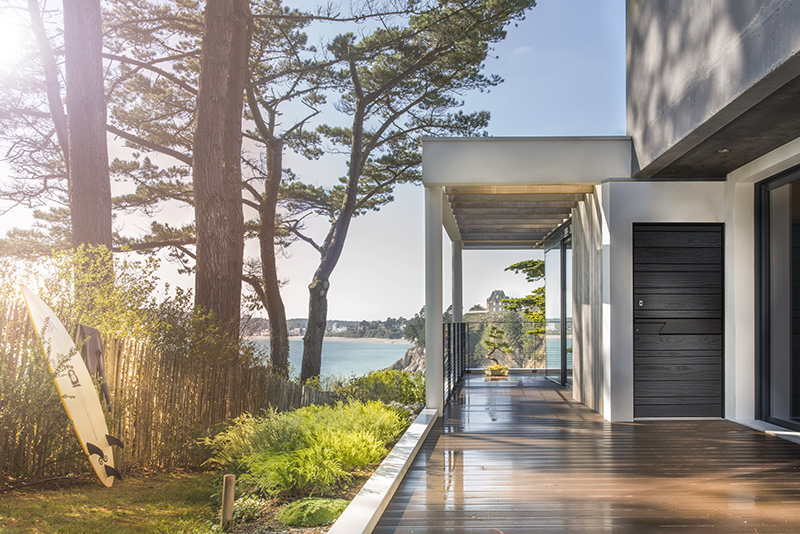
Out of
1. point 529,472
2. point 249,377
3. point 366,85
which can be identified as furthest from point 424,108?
point 529,472

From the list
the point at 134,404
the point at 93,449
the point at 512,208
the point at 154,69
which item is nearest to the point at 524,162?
the point at 512,208

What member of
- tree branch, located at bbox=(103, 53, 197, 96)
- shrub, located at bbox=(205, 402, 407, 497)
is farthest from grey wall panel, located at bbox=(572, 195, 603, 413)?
tree branch, located at bbox=(103, 53, 197, 96)

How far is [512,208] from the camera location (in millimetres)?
8945

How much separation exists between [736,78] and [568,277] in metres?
5.88

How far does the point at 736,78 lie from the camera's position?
446 centimetres

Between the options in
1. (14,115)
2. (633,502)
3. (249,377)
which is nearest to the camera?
(633,502)

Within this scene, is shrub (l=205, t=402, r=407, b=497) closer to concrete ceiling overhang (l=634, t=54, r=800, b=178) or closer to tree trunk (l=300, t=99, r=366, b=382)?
concrete ceiling overhang (l=634, t=54, r=800, b=178)

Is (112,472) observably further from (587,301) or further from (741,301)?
(741,301)

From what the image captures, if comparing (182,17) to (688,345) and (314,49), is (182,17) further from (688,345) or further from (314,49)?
(688,345)

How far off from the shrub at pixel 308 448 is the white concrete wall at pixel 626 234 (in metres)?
2.49

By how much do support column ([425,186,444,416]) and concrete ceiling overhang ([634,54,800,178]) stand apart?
2266 millimetres

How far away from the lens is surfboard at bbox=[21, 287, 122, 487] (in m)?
5.01

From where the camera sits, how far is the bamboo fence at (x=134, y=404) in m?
5.22

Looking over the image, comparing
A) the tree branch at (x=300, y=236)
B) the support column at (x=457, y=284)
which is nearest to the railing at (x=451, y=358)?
the support column at (x=457, y=284)
